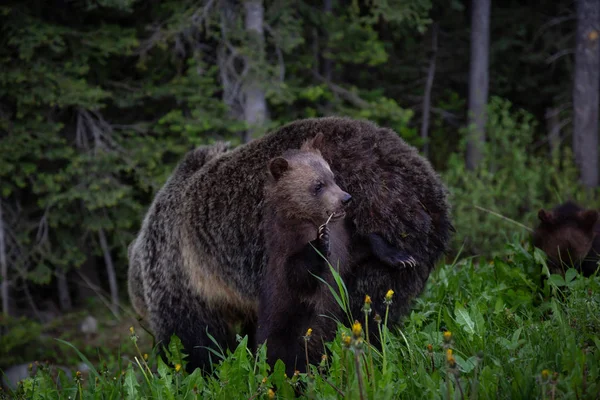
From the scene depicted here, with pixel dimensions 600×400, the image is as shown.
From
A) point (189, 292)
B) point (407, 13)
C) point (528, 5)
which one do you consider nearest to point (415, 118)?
point (528, 5)

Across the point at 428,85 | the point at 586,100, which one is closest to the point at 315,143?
the point at 586,100

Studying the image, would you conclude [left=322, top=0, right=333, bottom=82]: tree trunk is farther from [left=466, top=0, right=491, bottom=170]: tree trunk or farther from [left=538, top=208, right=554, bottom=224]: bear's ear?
[left=538, top=208, right=554, bottom=224]: bear's ear

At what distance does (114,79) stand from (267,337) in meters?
12.2

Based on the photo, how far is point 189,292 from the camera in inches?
186

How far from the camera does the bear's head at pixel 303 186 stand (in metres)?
3.88

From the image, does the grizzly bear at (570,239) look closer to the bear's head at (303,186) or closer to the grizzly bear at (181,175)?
the bear's head at (303,186)

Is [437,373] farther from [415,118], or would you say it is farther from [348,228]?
[415,118]

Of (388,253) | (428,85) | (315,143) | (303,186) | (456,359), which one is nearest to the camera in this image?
(456,359)

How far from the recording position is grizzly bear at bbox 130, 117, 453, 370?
3932 millimetres

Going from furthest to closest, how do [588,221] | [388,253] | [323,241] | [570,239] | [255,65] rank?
[255,65] < [588,221] < [570,239] < [388,253] < [323,241]

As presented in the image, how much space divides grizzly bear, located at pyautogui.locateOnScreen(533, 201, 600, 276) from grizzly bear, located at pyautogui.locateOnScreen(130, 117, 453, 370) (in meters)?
1.15

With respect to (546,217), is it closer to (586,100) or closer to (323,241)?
(323,241)

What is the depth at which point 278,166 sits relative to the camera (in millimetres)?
4035

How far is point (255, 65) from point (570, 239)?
8.21 metres
